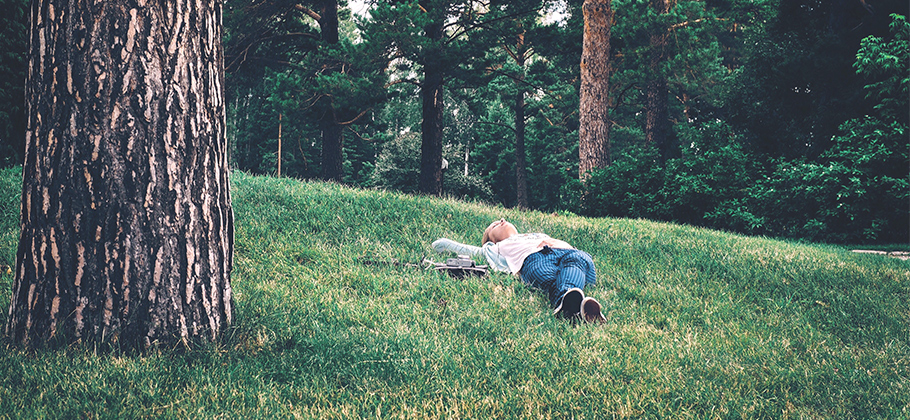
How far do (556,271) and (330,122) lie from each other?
13287 millimetres

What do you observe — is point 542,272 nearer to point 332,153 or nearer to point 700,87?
point 332,153

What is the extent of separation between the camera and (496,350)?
332 cm

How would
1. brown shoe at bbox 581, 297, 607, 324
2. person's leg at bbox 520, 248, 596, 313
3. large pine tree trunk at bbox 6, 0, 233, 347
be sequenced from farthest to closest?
person's leg at bbox 520, 248, 596, 313
brown shoe at bbox 581, 297, 607, 324
large pine tree trunk at bbox 6, 0, 233, 347

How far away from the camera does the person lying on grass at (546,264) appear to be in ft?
13.3

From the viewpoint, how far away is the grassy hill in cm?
259

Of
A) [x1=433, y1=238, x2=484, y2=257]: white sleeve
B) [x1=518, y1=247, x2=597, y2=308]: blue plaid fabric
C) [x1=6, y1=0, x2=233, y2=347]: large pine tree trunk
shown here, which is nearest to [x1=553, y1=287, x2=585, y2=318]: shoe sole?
[x1=518, y1=247, x2=597, y2=308]: blue plaid fabric

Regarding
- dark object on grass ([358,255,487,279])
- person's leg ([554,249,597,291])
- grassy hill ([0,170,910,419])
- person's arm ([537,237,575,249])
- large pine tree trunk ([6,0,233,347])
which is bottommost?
grassy hill ([0,170,910,419])

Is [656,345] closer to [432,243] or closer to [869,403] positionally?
[869,403]

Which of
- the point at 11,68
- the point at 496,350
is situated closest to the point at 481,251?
the point at 496,350

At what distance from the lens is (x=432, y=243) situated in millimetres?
6285

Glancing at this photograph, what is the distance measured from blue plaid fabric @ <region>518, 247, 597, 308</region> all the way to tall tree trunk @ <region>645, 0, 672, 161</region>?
13.9 metres

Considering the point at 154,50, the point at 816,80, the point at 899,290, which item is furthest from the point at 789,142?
the point at 154,50

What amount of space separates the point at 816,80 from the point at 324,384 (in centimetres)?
1347

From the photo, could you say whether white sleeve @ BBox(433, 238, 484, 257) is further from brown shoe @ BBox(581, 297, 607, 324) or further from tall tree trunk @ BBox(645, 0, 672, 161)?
tall tree trunk @ BBox(645, 0, 672, 161)
